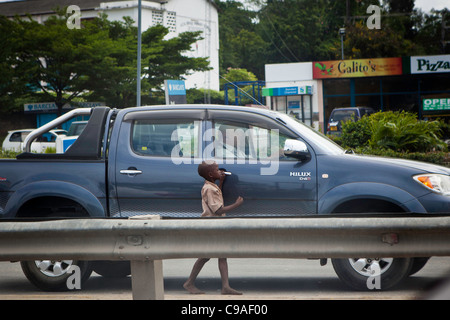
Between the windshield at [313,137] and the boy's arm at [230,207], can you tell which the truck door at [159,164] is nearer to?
the boy's arm at [230,207]

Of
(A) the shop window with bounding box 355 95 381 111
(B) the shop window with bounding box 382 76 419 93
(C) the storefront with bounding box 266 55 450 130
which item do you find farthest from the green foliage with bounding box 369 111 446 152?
(A) the shop window with bounding box 355 95 381 111

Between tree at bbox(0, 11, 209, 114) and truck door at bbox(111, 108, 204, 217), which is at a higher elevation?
tree at bbox(0, 11, 209, 114)

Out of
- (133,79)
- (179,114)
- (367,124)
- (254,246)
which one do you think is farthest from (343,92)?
(254,246)

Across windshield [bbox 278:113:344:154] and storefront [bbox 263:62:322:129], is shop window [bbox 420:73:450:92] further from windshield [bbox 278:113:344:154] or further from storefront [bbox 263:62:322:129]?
windshield [bbox 278:113:344:154]

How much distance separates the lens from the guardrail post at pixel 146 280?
3369mm

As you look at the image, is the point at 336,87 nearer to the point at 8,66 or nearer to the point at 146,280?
the point at 8,66

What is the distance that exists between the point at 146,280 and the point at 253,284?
1699 millimetres

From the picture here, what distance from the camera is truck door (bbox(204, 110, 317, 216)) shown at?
5734 mm

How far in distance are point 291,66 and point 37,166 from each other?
3387 cm

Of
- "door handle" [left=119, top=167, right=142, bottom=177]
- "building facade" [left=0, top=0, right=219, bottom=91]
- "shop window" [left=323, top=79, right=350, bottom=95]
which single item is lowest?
"door handle" [left=119, top=167, right=142, bottom=177]

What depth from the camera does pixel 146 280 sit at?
3.40m

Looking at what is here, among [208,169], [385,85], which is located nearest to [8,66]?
[385,85]

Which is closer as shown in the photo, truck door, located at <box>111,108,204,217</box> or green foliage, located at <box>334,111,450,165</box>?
truck door, located at <box>111,108,204,217</box>

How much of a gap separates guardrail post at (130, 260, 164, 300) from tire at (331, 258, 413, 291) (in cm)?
212
